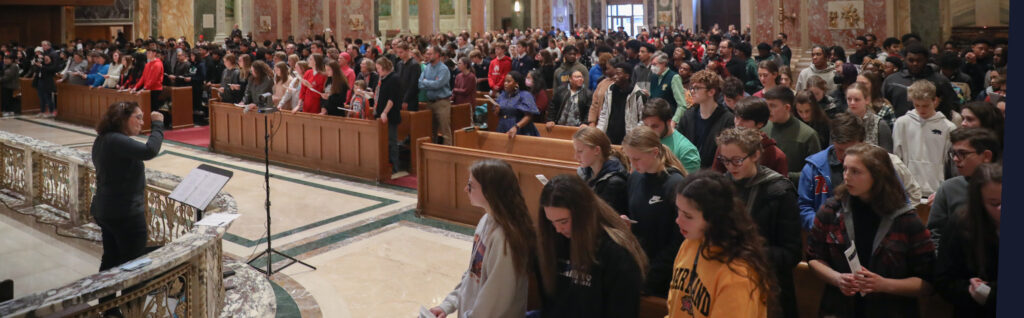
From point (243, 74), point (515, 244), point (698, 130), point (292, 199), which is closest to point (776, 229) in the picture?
point (515, 244)

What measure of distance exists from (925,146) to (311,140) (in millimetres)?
7949

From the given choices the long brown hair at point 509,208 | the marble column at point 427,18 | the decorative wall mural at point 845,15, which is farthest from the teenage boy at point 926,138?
the marble column at point 427,18

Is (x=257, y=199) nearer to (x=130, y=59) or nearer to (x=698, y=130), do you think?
(x=698, y=130)

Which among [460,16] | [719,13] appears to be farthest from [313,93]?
[719,13]

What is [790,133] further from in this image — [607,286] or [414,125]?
[414,125]

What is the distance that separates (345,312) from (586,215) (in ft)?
9.98

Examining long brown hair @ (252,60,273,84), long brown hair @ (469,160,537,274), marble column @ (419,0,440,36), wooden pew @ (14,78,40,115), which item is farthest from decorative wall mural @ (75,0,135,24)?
long brown hair @ (469,160,537,274)

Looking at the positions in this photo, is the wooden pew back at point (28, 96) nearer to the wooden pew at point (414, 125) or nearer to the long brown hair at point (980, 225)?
the wooden pew at point (414, 125)

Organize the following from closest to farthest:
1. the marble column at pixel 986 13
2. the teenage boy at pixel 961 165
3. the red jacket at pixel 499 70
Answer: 1. the teenage boy at pixel 961 165
2. the red jacket at pixel 499 70
3. the marble column at pixel 986 13

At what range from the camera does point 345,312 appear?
5.77 metres

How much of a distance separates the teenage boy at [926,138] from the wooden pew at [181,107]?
1372 cm

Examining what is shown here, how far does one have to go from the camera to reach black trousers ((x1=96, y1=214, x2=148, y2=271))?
562cm

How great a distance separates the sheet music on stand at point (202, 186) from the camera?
512 cm

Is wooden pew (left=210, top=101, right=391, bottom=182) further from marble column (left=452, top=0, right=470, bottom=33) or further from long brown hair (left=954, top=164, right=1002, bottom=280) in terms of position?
marble column (left=452, top=0, right=470, bottom=33)
